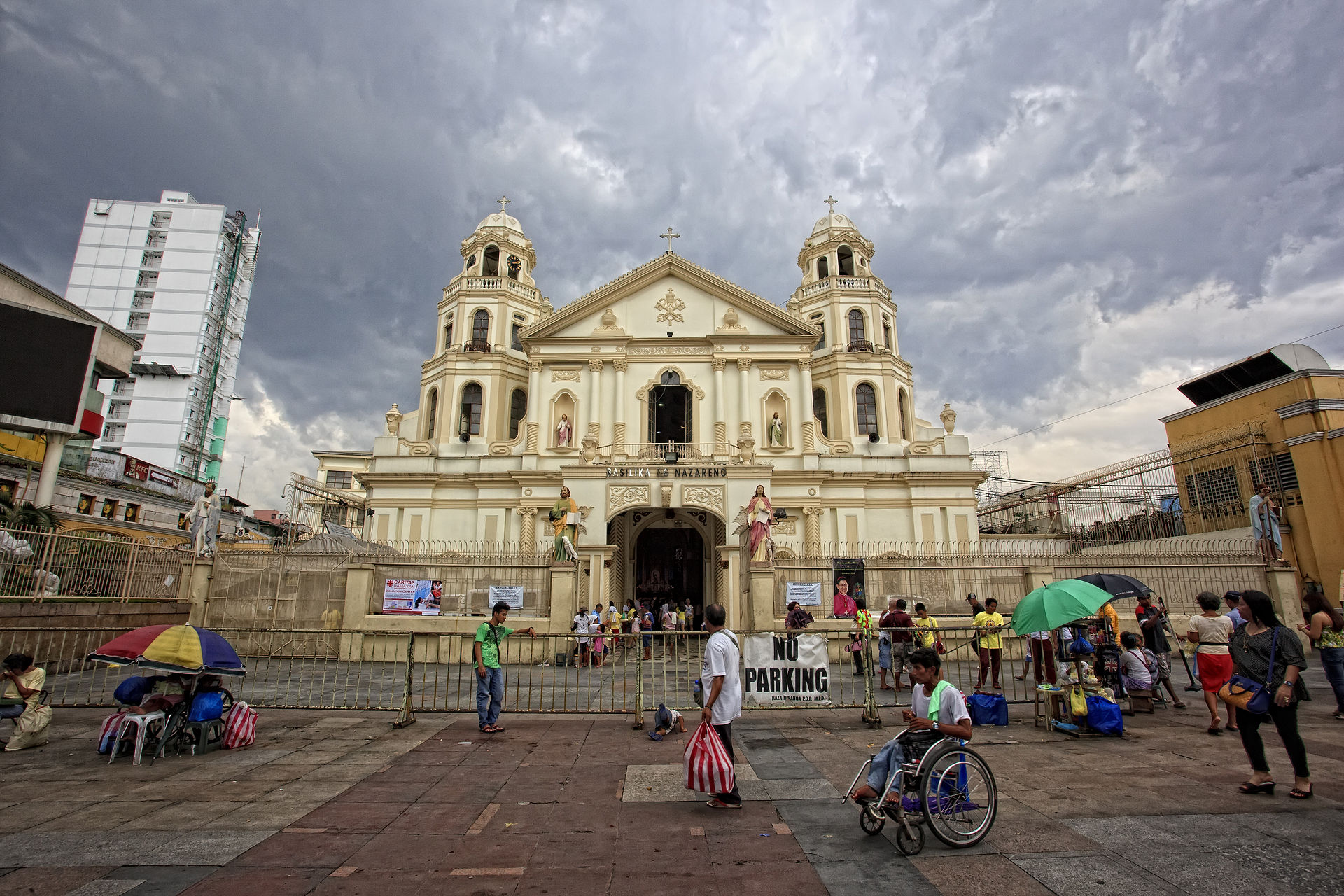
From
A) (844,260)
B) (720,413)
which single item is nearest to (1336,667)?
(720,413)

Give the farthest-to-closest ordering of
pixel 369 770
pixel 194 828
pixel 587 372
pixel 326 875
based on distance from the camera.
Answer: pixel 587 372
pixel 369 770
pixel 194 828
pixel 326 875

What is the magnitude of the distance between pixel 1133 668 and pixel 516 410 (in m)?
26.1

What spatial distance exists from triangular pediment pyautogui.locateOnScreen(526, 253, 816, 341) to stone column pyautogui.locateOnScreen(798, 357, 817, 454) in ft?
4.11

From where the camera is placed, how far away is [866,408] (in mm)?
30188

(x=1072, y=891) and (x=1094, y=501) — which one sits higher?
(x=1094, y=501)

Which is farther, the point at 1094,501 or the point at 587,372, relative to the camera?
the point at 587,372

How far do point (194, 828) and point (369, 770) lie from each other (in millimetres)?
1783

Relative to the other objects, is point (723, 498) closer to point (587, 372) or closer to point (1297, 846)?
point (587, 372)

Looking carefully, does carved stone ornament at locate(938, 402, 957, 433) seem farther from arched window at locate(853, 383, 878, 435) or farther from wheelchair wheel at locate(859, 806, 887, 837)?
wheelchair wheel at locate(859, 806, 887, 837)

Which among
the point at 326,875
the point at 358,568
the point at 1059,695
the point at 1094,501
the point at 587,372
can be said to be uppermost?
the point at 587,372

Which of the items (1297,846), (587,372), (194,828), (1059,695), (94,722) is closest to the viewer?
(1297,846)

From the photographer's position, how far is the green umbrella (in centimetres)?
764

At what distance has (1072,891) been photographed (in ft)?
12.9

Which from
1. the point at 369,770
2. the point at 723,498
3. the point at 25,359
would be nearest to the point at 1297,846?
the point at 369,770
